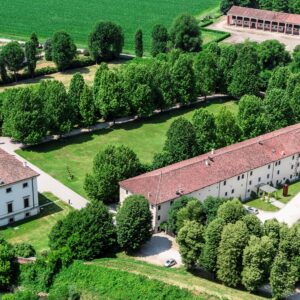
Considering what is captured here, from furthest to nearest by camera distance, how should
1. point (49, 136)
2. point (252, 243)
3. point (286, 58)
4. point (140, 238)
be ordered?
1. point (286, 58)
2. point (49, 136)
3. point (140, 238)
4. point (252, 243)

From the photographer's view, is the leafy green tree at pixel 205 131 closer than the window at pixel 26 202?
No

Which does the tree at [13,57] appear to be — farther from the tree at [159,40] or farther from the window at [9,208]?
the window at [9,208]

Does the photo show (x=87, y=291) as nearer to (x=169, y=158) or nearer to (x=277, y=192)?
(x=169, y=158)

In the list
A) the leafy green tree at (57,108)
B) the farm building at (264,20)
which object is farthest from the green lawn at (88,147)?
the farm building at (264,20)

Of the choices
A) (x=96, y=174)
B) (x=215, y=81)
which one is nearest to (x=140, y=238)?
(x=96, y=174)

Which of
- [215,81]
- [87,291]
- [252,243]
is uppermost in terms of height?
[215,81]

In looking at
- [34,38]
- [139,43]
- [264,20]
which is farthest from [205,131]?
[264,20]

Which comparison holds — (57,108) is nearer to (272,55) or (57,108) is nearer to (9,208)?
(9,208)
